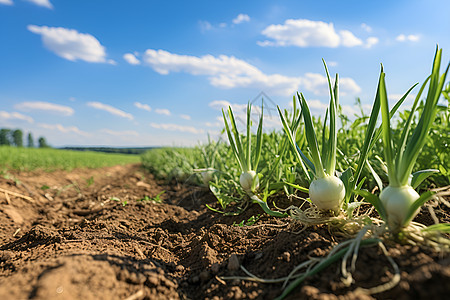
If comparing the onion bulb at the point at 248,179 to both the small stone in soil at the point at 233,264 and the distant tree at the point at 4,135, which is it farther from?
the distant tree at the point at 4,135

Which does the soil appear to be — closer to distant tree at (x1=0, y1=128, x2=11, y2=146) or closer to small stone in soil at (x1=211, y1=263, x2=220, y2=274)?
small stone in soil at (x1=211, y1=263, x2=220, y2=274)

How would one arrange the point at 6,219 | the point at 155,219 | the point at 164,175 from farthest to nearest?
the point at 164,175 < the point at 6,219 < the point at 155,219

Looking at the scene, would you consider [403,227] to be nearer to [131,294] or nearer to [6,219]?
[131,294]

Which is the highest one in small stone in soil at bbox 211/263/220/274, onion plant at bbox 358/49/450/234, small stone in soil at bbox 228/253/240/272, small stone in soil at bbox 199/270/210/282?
onion plant at bbox 358/49/450/234

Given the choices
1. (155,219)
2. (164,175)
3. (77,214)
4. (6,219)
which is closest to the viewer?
(155,219)

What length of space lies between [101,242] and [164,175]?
4.04 meters

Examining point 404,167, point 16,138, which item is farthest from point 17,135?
point 404,167

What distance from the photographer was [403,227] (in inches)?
39.8

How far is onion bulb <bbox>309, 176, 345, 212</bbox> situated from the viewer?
126cm

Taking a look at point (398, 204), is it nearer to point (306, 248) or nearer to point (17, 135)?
point (306, 248)

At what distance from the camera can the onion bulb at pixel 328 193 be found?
126 cm

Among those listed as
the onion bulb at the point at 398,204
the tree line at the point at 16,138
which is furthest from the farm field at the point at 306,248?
the tree line at the point at 16,138

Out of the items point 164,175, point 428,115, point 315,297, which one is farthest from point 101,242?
point 164,175

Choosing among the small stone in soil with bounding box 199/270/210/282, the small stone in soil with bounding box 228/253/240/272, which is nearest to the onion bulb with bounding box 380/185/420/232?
the small stone in soil with bounding box 228/253/240/272
